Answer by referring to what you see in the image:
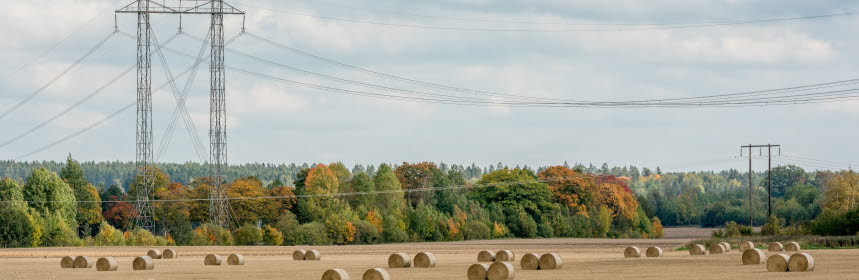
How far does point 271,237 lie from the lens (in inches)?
4444

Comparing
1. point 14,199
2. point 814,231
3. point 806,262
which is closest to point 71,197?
point 14,199

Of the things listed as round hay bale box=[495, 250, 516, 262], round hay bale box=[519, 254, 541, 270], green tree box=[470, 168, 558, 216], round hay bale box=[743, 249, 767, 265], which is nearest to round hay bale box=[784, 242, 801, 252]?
round hay bale box=[743, 249, 767, 265]

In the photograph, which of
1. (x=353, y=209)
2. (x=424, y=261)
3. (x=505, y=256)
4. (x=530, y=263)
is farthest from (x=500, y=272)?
(x=353, y=209)

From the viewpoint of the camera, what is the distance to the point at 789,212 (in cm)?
16225

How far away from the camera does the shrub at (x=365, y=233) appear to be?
12144 cm

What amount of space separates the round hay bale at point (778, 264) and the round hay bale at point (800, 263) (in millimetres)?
182

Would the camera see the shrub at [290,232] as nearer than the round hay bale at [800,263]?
No

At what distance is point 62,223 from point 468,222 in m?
49.3

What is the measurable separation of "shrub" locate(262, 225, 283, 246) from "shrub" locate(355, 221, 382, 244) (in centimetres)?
1059

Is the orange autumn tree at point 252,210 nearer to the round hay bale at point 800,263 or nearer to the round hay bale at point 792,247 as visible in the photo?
the round hay bale at point 792,247

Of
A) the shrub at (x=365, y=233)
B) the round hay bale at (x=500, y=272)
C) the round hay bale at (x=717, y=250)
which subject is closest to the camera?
the round hay bale at (x=500, y=272)

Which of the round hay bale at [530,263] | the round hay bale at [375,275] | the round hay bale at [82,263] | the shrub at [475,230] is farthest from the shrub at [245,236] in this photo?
the round hay bale at [375,275]

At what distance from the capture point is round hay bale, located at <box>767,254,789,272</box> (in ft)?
134

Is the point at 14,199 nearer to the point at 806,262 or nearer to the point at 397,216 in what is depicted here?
the point at 397,216
